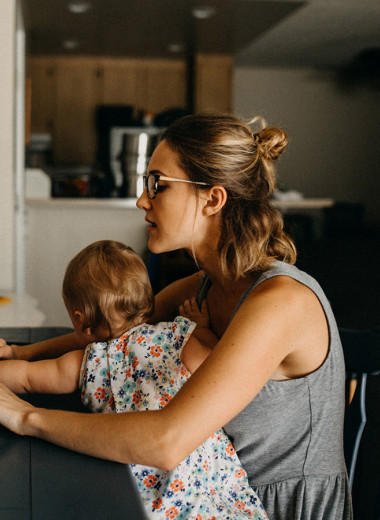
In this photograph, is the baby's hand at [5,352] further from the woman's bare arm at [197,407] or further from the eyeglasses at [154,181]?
the eyeglasses at [154,181]

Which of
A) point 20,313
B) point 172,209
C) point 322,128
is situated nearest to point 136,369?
point 172,209

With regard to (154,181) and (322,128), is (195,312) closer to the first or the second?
(154,181)

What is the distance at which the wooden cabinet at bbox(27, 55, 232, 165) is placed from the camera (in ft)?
20.9

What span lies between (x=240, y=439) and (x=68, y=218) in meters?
2.50

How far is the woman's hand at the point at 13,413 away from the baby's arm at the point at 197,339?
28 cm

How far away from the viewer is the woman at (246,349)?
0.87 meters

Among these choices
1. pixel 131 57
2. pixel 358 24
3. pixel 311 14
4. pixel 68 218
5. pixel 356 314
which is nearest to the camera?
pixel 356 314

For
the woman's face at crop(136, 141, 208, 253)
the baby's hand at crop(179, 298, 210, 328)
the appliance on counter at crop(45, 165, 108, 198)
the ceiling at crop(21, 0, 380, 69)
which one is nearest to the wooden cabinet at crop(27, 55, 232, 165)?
the ceiling at crop(21, 0, 380, 69)

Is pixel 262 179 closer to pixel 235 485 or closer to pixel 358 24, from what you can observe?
pixel 235 485

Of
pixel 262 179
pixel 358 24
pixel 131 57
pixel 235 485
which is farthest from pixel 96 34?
pixel 235 485

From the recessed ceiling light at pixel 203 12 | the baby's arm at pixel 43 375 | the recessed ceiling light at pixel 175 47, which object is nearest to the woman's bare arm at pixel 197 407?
the baby's arm at pixel 43 375

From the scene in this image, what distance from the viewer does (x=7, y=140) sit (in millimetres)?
2295

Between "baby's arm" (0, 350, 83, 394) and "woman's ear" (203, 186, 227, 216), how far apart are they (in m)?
0.36

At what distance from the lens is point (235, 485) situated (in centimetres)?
103
